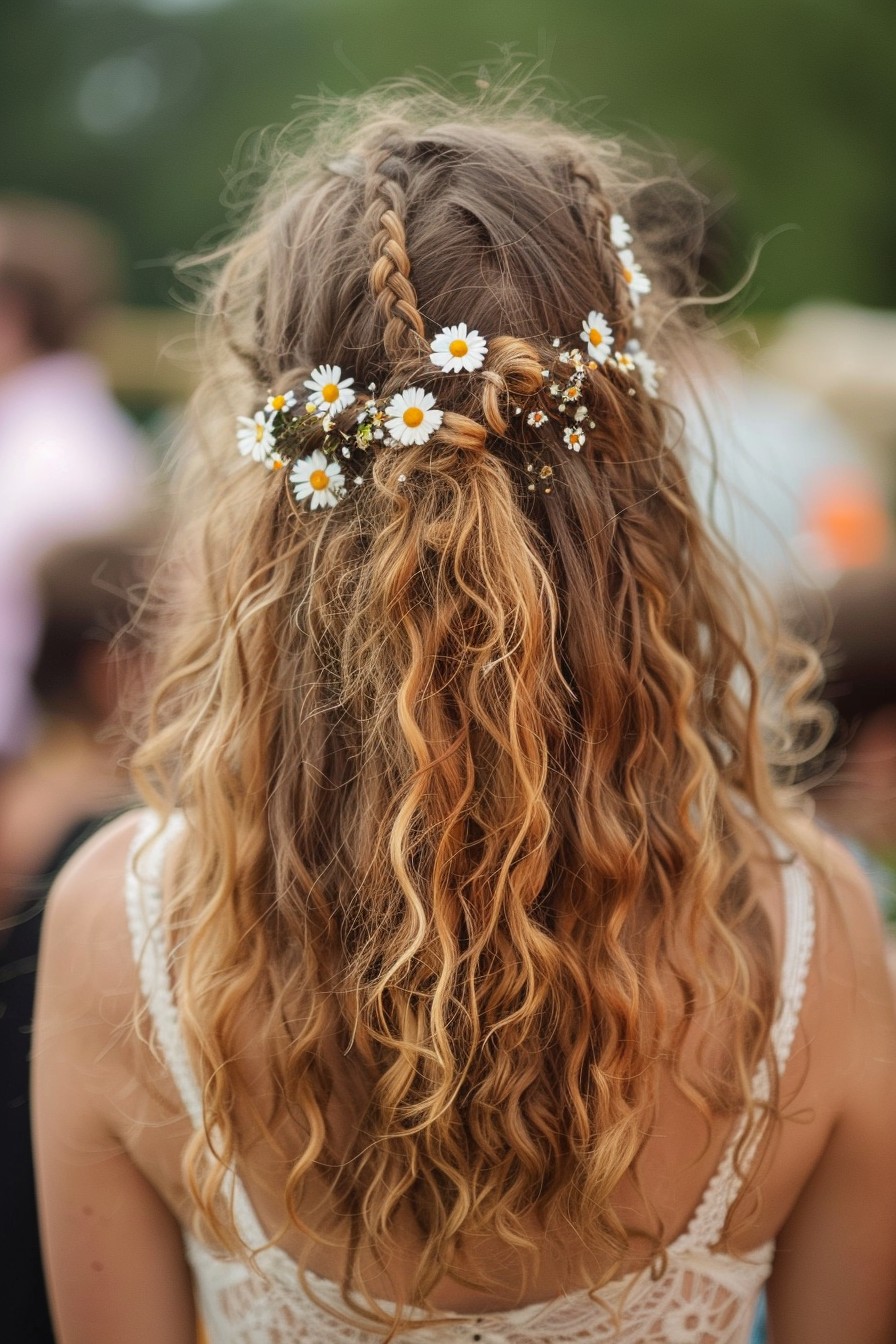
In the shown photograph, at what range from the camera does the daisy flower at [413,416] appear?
3.10ft

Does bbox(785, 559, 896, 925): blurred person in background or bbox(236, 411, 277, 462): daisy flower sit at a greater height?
bbox(236, 411, 277, 462): daisy flower

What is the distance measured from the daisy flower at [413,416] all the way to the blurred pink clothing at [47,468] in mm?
2158

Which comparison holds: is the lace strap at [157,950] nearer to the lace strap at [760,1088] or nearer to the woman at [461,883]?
the woman at [461,883]

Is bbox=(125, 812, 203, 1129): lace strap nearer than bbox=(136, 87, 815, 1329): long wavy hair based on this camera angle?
No

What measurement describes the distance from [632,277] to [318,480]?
0.38 metres

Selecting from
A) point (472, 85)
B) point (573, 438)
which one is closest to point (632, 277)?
point (573, 438)

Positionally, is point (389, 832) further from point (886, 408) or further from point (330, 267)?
point (886, 408)

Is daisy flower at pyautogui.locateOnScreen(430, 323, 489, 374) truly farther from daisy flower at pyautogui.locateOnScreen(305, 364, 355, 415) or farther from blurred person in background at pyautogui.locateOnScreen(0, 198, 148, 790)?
blurred person in background at pyautogui.locateOnScreen(0, 198, 148, 790)

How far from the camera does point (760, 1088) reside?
3.57 feet

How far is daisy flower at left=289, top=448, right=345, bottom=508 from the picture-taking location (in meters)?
1.01

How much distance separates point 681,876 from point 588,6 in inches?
406

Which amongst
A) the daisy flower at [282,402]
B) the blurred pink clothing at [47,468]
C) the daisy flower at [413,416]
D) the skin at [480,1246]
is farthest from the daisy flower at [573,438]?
the blurred pink clothing at [47,468]

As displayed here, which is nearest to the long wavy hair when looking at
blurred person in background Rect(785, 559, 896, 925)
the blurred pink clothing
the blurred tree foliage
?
blurred person in background Rect(785, 559, 896, 925)

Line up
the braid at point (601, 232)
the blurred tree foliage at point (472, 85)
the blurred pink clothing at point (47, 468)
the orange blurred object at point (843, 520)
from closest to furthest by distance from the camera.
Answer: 1. the braid at point (601, 232)
2. the blurred pink clothing at point (47, 468)
3. the orange blurred object at point (843, 520)
4. the blurred tree foliage at point (472, 85)
